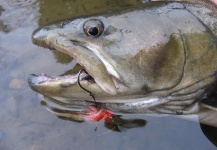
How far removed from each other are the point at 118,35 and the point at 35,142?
121 cm

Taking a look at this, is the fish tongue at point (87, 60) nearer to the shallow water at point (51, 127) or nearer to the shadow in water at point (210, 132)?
the shallow water at point (51, 127)

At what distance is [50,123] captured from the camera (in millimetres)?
3404

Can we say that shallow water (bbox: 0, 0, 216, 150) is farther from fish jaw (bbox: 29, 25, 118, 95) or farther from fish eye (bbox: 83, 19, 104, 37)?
fish eye (bbox: 83, 19, 104, 37)

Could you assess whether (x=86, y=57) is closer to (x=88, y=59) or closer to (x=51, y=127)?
(x=88, y=59)

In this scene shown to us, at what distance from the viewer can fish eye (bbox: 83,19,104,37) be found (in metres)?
2.87

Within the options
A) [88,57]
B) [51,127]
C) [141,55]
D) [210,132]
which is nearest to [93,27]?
[88,57]

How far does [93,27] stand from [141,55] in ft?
1.45

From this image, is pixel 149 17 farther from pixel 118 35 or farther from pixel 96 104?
pixel 96 104

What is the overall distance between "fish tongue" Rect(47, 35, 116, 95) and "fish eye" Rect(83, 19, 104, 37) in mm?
136

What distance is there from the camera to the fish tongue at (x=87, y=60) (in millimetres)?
2837

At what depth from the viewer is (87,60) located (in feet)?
9.31

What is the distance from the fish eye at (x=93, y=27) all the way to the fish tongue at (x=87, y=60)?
0.14m

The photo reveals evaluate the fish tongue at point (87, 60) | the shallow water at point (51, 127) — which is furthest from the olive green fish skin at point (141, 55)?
the shallow water at point (51, 127)

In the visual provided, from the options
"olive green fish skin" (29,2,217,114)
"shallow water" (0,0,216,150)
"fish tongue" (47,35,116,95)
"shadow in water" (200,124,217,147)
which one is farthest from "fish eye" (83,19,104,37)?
"shadow in water" (200,124,217,147)
